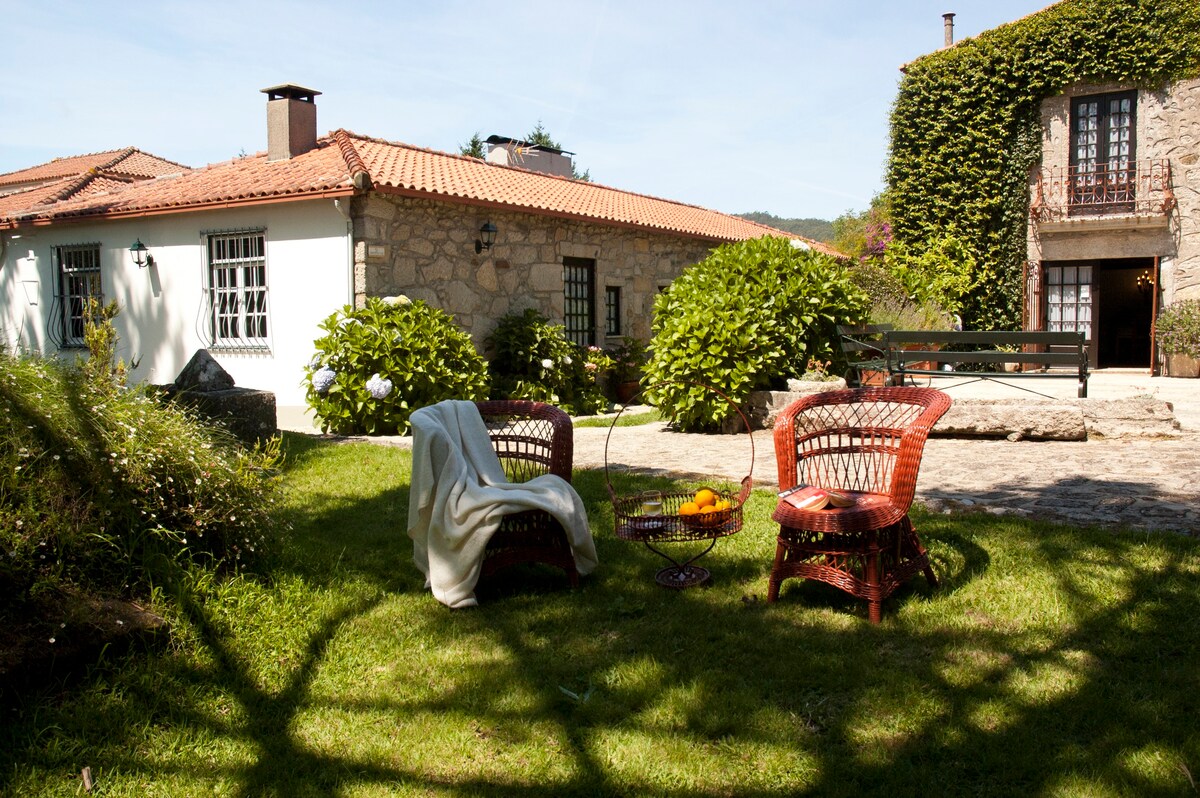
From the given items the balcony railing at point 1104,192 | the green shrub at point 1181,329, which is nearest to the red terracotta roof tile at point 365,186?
the balcony railing at point 1104,192

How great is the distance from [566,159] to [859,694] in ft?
62.5

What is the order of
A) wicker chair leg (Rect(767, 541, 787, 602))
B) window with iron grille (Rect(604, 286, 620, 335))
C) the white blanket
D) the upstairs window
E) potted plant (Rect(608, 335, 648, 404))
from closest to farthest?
wicker chair leg (Rect(767, 541, 787, 602)) → the white blanket → potted plant (Rect(608, 335, 648, 404)) → window with iron grille (Rect(604, 286, 620, 335)) → the upstairs window

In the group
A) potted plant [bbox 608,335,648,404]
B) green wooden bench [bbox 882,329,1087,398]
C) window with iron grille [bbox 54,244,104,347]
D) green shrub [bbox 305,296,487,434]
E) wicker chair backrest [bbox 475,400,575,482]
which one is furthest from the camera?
potted plant [bbox 608,335,648,404]

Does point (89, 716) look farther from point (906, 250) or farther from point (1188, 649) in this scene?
point (906, 250)

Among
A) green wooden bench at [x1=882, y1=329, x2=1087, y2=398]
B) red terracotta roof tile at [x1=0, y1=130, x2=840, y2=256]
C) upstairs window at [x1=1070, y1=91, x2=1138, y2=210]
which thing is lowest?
green wooden bench at [x1=882, y1=329, x2=1087, y2=398]

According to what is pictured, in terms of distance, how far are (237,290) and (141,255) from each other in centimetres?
207

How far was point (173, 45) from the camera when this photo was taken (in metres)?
11.4

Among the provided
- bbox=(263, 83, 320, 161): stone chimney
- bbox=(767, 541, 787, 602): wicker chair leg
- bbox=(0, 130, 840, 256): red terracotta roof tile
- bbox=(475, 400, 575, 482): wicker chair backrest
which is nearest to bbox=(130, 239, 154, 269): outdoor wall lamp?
bbox=(0, 130, 840, 256): red terracotta roof tile

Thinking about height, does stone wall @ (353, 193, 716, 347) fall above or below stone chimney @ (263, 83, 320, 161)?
below

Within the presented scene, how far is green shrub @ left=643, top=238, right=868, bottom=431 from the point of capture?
364 inches

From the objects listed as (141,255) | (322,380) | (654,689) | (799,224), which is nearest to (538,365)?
(322,380)

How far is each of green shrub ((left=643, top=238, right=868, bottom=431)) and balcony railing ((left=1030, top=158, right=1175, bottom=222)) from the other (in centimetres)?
872

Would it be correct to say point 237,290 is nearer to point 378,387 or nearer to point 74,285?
point 378,387

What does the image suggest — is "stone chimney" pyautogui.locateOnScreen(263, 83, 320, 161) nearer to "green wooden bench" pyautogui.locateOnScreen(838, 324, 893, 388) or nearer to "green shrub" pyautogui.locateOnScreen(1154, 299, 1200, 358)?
"green wooden bench" pyautogui.locateOnScreen(838, 324, 893, 388)
